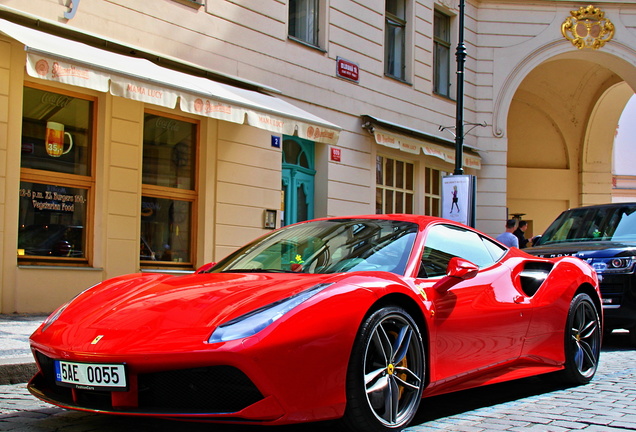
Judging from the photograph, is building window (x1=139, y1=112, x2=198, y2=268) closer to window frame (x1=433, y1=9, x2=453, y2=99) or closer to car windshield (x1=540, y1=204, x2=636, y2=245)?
car windshield (x1=540, y1=204, x2=636, y2=245)

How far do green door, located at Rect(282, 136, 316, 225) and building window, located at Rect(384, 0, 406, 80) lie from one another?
3.43 m

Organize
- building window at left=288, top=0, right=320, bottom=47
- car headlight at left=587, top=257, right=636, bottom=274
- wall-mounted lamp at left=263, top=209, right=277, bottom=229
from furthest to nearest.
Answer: building window at left=288, top=0, right=320, bottom=47
wall-mounted lamp at left=263, top=209, right=277, bottom=229
car headlight at left=587, top=257, right=636, bottom=274

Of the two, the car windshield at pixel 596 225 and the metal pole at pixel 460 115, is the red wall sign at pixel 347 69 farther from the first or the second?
the car windshield at pixel 596 225

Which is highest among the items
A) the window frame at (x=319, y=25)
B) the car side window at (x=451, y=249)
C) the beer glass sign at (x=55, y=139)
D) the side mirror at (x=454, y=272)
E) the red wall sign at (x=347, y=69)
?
the window frame at (x=319, y=25)

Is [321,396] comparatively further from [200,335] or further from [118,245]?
[118,245]

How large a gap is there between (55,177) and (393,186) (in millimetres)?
8633

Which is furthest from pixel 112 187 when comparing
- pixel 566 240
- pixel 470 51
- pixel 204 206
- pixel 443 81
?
pixel 470 51

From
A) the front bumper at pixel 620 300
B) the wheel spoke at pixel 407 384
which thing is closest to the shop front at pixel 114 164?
the front bumper at pixel 620 300

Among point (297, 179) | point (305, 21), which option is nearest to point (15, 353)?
point (297, 179)

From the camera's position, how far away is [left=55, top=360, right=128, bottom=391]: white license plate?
3.57 m

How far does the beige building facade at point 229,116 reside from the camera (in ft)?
32.1

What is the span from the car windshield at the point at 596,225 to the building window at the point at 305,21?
6.42 metres

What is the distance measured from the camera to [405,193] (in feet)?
58.7

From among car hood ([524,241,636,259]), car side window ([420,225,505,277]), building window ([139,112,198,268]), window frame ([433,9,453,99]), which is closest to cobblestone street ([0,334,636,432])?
car side window ([420,225,505,277])
